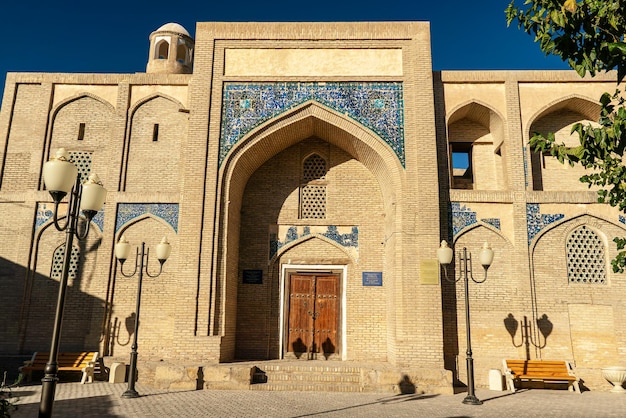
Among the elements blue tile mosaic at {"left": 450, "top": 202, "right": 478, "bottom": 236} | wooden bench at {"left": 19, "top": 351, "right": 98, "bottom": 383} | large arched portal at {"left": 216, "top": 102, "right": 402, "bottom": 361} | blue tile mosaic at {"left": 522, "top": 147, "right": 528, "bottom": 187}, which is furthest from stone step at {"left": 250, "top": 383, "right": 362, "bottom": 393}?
blue tile mosaic at {"left": 522, "top": 147, "right": 528, "bottom": 187}

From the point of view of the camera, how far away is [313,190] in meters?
11.3

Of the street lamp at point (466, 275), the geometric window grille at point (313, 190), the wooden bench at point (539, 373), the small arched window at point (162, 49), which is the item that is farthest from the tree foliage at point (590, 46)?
the small arched window at point (162, 49)

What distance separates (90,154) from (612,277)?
11.4 metres

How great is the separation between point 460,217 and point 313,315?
3764 millimetres

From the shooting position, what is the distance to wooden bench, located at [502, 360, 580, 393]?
29.5 ft

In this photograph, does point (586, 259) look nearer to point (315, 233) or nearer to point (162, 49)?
point (315, 233)

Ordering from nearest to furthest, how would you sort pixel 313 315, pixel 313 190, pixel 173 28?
pixel 313 315 → pixel 313 190 → pixel 173 28

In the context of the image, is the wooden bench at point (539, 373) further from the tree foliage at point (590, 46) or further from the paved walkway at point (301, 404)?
the tree foliage at point (590, 46)

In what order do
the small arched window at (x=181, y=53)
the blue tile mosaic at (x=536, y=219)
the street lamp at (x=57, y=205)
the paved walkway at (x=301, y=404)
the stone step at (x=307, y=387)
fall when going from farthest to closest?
the small arched window at (x=181, y=53)
the blue tile mosaic at (x=536, y=219)
the stone step at (x=307, y=387)
the paved walkway at (x=301, y=404)
the street lamp at (x=57, y=205)

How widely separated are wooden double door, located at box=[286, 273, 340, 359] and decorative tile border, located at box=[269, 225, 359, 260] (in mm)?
709

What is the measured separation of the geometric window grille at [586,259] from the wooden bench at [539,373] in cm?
176

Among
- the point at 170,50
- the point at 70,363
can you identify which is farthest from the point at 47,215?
the point at 170,50

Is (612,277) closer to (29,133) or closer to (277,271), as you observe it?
(277,271)

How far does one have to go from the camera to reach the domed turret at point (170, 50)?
13.3m
